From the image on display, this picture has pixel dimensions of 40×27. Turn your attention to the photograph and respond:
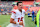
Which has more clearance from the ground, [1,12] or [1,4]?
[1,4]

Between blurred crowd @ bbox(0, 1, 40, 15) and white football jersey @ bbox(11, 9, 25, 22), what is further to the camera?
blurred crowd @ bbox(0, 1, 40, 15)

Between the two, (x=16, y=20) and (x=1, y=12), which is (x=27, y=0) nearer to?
(x=1, y=12)

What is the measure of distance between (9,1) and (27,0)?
106 inches

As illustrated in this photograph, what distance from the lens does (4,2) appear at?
549 inches

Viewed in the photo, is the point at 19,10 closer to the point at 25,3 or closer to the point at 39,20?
the point at 39,20

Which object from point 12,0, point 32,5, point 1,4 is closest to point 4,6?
point 1,4

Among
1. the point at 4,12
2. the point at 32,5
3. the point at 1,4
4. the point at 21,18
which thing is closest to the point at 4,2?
the point at 1,4

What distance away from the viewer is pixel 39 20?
2.26m

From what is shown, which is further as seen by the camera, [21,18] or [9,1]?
[9,1]

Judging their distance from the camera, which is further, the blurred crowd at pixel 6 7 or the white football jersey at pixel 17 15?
the blurred crowd at pixel 6 7

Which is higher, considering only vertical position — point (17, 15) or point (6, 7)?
point (17, 15)

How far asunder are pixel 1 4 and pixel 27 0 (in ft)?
12.8

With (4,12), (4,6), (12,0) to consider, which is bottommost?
(4,12)

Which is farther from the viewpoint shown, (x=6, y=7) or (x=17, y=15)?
(x=6, y=7)
